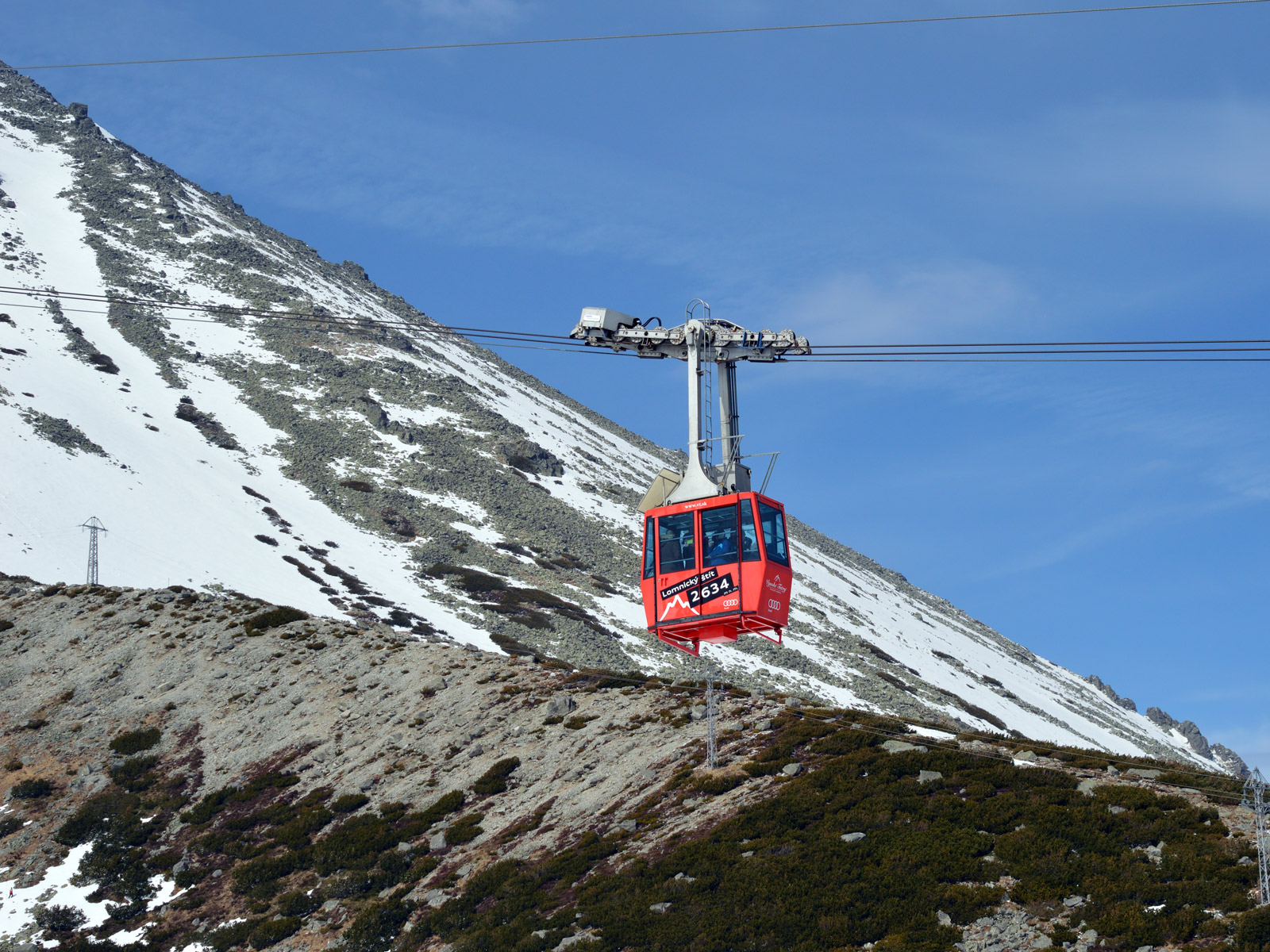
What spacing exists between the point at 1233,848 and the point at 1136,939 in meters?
4.82

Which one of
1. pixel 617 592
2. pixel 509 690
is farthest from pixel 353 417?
pixel 509 690

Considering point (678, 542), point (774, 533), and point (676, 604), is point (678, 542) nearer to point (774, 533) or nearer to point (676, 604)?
point (676, 604)

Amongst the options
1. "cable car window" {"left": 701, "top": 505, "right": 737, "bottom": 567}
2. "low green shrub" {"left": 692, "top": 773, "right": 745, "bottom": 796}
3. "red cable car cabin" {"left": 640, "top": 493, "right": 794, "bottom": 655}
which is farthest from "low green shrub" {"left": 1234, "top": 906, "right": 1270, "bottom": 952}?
"low green shrub" {"left": 692, "top": 773, "right": 745, "bottom": 796}

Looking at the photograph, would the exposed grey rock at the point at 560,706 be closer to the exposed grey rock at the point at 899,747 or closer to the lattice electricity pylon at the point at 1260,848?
the exposed grey rock at the point at 899,747

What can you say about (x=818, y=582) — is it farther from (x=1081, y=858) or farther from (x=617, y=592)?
(x=1081, y=858)

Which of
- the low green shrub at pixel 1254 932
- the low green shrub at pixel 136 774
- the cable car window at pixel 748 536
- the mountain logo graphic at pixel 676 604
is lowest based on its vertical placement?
the low green shrub at pixel 1254 932

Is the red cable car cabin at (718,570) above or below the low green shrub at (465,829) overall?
above

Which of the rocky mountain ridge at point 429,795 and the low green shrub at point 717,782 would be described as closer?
the rocky mountain ridge at point 429,795

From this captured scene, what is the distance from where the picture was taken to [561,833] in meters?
38.8

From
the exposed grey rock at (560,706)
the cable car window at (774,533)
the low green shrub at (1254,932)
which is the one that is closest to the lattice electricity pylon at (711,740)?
the cable car window at (774,533)

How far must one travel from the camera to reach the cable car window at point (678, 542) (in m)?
34.6

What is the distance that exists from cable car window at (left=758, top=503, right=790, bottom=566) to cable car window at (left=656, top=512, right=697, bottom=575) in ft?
6.87

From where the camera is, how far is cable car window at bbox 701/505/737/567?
33969 mm

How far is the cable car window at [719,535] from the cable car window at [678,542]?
13.2 inches
